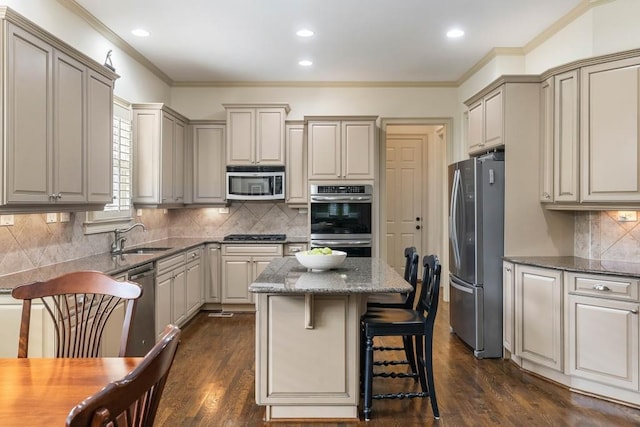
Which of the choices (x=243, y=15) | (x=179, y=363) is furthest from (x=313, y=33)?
(x=179, y=363)

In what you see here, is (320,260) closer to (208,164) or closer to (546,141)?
(546,141)

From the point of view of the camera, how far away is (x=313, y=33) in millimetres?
4141

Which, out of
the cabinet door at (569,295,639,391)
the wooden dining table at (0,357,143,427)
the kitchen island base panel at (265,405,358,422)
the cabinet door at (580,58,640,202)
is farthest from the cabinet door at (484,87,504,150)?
the wooden dining table at (0,357,143,427)

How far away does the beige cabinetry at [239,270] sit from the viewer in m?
5.24

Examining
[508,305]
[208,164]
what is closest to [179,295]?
[208,164]

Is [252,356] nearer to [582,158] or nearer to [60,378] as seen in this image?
[60,378]

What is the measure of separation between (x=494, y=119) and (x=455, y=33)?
3.14 ft

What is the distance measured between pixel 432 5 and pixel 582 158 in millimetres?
1717

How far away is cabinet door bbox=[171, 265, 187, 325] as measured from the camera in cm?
430

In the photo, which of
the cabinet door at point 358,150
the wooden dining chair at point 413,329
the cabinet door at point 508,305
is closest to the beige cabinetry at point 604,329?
the cabinet door at point 508,305

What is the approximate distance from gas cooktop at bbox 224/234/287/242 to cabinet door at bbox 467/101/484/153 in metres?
2.47

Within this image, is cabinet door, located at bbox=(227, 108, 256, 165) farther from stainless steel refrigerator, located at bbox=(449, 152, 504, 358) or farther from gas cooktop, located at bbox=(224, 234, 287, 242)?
stainless steel refrigerator, located at bbox=(449, 152, 504, 358)

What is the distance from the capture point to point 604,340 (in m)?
2.95

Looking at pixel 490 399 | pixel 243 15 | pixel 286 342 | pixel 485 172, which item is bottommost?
pixel 490 399
